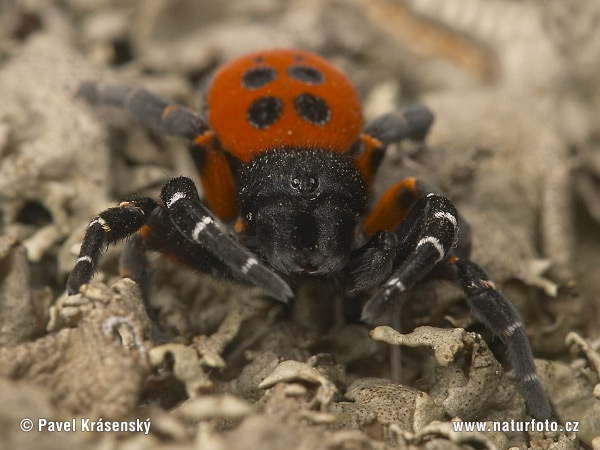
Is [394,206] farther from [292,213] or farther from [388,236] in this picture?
[292,213]

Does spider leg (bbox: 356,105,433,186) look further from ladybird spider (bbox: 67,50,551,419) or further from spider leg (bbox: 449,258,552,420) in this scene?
spider leg (bbox: 449,258,552,420)

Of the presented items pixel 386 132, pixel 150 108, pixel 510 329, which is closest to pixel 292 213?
pixel 510 329

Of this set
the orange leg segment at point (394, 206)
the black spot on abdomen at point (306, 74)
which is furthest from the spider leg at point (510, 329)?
the black spot on abdomen at point (306, 74)

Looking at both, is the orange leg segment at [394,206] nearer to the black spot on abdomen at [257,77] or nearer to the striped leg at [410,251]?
the striped leg at [410,251]

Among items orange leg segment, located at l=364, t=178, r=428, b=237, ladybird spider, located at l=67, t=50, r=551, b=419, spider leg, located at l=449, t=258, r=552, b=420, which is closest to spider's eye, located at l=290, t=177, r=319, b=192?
ladybird spider, located at l=67, t=50, r=551, b=419

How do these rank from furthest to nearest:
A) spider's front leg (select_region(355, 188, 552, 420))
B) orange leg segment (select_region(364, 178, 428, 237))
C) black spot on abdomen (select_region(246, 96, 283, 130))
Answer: black spot on abdomen (select_region(246, 96, 283, 130)), orange leg segment (select_region(364, 178, 428, 237)), spider's front leg (select_region(355, 188, 552, 420))

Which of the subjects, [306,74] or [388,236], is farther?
[306,74]

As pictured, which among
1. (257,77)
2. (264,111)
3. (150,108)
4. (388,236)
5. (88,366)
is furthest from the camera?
(150,108)
